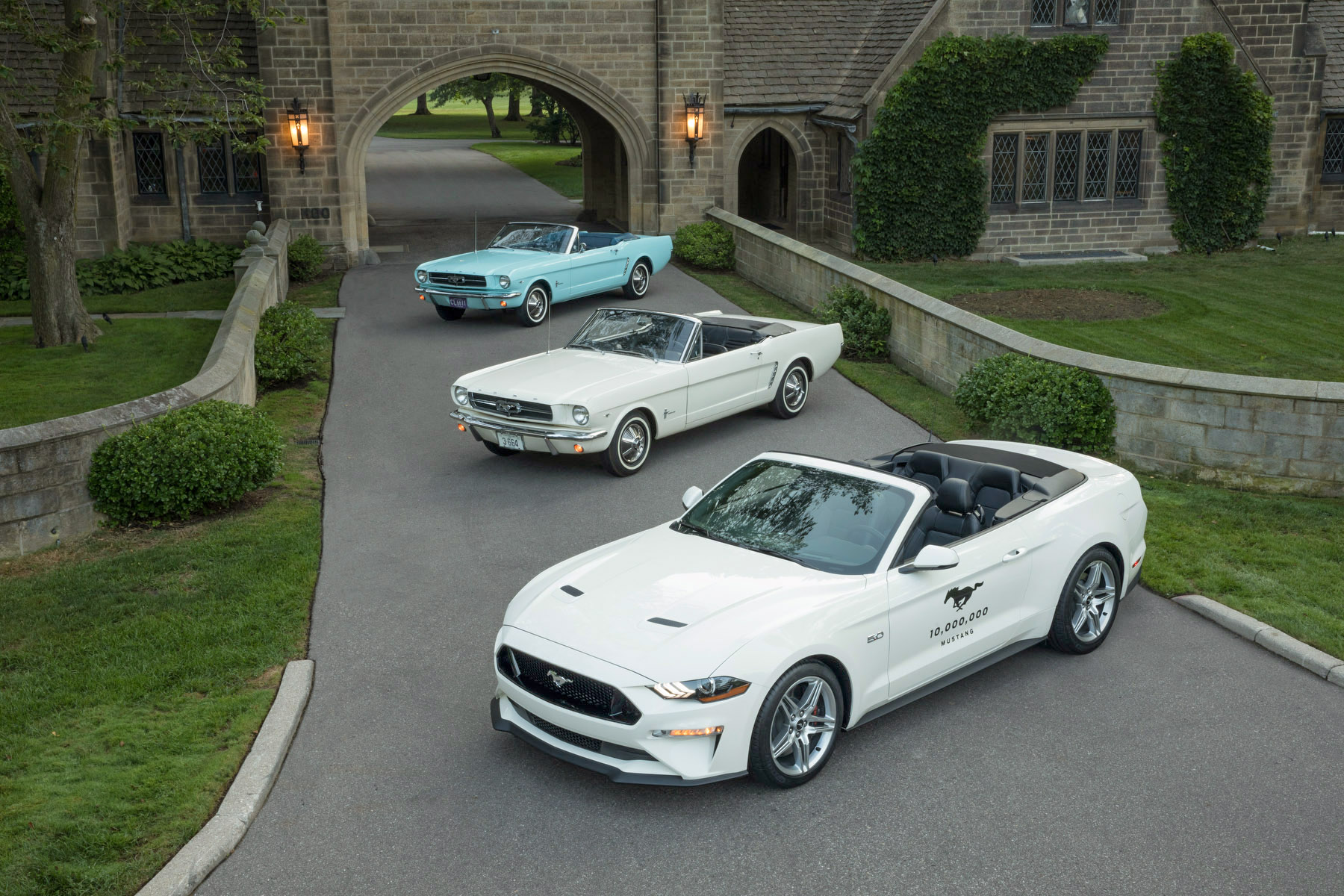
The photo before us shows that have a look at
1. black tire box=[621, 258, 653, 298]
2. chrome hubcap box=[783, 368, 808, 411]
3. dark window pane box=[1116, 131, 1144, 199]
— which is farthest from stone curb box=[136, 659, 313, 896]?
dark window pane box=[1116, 131, 1144, 199]

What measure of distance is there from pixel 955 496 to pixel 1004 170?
20.3m

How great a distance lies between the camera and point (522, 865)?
5.83 meters

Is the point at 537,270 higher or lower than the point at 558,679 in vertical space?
higher

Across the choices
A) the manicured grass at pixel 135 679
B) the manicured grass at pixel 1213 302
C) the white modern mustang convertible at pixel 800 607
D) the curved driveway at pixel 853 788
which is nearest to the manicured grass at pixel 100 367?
the manicured grass at pixel 135 679

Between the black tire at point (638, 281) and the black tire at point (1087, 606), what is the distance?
13422mm

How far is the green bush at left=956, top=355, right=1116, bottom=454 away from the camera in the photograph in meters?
12.2

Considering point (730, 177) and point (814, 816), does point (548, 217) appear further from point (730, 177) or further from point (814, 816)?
point (814, 816)

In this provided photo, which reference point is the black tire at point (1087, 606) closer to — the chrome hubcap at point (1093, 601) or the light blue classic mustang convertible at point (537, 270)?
the chrome hubcap at point (1093, 601)

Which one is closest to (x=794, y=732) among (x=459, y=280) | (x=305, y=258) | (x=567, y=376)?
(x=567, y=376)

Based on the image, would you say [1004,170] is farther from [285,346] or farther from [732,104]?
[285,346]

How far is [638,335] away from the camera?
43.8 feet

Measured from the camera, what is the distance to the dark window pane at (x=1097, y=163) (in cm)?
2625

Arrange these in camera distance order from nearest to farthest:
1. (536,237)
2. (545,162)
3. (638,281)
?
(536,237) → (638,281) → (545,162)

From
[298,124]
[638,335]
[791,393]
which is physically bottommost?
[791,393]
